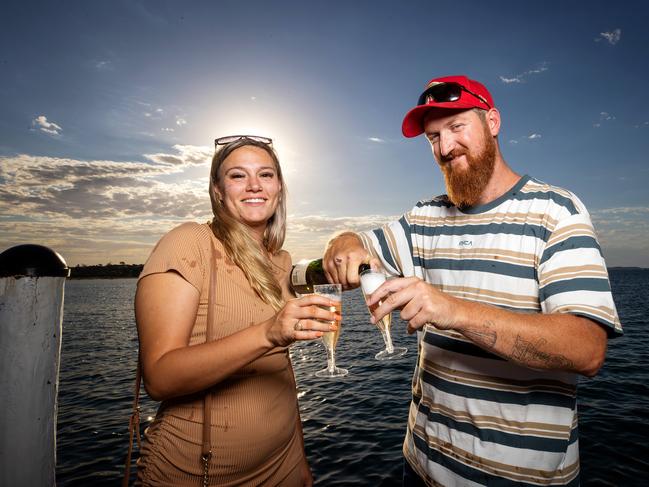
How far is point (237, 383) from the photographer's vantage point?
8.25ft

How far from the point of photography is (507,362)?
8.36 ft

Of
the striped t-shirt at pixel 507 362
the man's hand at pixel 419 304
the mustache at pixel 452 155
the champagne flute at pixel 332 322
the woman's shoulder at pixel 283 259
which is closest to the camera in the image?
the man's hand at pixel 419 304

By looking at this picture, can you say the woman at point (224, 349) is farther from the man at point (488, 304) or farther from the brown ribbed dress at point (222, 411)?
the man at point (488, 304)

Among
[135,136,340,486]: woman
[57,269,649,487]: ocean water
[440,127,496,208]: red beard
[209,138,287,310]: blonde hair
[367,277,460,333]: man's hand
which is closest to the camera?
[367,277,460,333]: man's hand

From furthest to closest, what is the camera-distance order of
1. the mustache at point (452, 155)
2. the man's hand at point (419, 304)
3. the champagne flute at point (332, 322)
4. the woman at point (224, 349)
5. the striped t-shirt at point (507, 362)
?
the mustache at point (452, 155)
the champagne flute at point (332, 322)
the striped t-shirt at point (507, 362)
the woman at point (224, 349)
the man's hand at point (419, 304)

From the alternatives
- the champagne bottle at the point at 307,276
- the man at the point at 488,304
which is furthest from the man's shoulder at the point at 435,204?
the champagne bottle at the point at 307,276

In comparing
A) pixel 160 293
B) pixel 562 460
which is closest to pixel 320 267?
pixel 160 293

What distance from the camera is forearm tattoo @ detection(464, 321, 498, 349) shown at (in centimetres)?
193

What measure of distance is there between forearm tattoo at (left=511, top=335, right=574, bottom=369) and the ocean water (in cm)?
806

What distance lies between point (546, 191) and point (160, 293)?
282 cm

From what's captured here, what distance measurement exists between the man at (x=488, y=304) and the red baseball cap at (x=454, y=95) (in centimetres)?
1

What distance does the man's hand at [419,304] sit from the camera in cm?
187

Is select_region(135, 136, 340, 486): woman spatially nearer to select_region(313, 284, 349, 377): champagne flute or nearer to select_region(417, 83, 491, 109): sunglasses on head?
select_region(313, 284, 349, 377): champagne flute

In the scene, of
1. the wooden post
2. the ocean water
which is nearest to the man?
the wooden post
